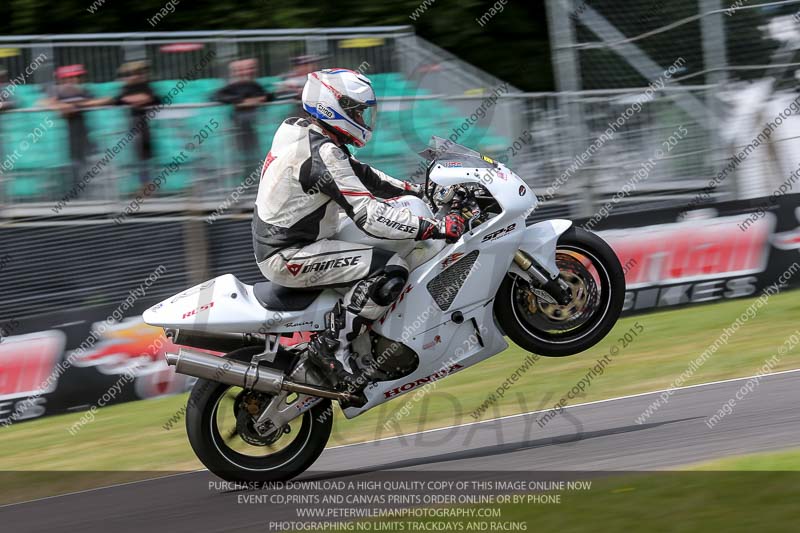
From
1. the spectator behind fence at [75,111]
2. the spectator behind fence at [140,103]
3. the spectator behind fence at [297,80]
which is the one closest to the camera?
the spectator behind fence at [75,111]

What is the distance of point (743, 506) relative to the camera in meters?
4.92

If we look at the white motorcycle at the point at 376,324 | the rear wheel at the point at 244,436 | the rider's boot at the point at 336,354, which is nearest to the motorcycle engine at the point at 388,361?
the white motorcycle at the point at 376,324

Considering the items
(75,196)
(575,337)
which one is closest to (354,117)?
(575,337)

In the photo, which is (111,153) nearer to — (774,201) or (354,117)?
(354,117)

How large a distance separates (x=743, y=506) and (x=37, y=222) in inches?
325

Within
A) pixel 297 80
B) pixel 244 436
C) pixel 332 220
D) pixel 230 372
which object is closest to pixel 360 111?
pixel 332 220

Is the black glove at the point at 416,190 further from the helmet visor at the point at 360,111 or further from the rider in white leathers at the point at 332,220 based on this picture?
the helmet visor at the point at 360,111

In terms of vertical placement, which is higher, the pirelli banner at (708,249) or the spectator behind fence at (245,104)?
the spectator behind fence at (245,104)

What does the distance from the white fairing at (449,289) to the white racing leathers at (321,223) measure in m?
0.12

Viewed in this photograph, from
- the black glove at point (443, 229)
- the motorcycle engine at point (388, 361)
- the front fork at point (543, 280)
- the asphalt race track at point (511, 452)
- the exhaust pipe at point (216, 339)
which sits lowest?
the asphalt race track at point (511, 452)

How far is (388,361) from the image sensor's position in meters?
6.71

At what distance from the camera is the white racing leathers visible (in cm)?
644

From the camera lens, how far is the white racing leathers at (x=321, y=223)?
6441 mm

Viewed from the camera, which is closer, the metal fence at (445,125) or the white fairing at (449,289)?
the white fairing at (449,289)
